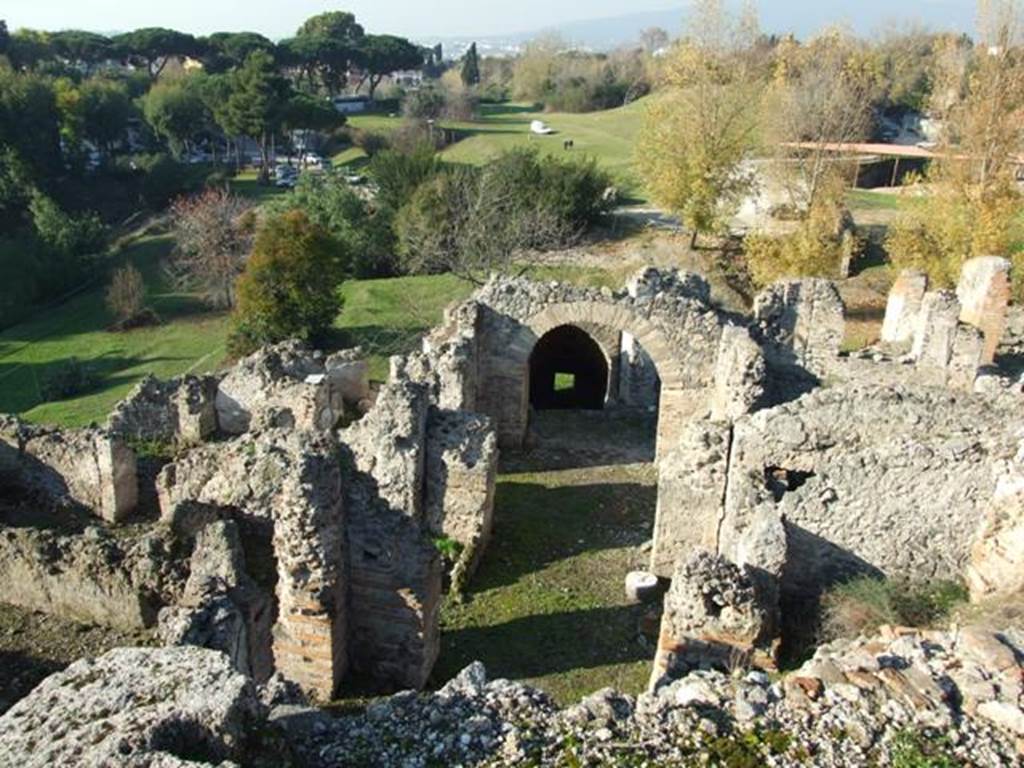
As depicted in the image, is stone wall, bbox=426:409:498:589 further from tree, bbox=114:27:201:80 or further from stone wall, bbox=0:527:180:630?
tree, bbox=114:27:201:80

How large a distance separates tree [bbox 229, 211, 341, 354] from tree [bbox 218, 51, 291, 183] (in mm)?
21530

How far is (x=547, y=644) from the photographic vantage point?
9211mm

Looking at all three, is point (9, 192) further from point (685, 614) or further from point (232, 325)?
point (685, 614)

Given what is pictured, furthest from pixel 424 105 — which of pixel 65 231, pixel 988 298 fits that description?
pixel 988 298

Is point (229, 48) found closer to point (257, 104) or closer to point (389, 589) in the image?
point (257, 104)

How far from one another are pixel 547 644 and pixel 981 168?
1536cm

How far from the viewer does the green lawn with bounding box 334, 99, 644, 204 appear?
3991 cm

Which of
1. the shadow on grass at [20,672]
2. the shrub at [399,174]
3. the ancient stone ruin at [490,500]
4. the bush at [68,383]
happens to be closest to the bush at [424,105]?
the shrub at [399,174]

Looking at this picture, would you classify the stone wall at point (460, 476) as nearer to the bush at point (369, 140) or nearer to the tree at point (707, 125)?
the tree at point (707, 125)

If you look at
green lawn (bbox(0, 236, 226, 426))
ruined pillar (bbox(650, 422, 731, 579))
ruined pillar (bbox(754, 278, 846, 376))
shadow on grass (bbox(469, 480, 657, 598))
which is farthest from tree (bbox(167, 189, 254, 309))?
ruined pillar (bbox(650, 422, 731, 579))

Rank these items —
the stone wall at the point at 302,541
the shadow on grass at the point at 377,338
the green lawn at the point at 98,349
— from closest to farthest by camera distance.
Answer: the stone wall at the point at 302,541 < the green lawn at the point at 98,349 < the shadow on grass at the point at 377,338

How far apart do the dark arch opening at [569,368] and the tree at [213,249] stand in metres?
12.5

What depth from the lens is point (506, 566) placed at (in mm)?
10734

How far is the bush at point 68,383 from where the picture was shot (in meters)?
20.8
